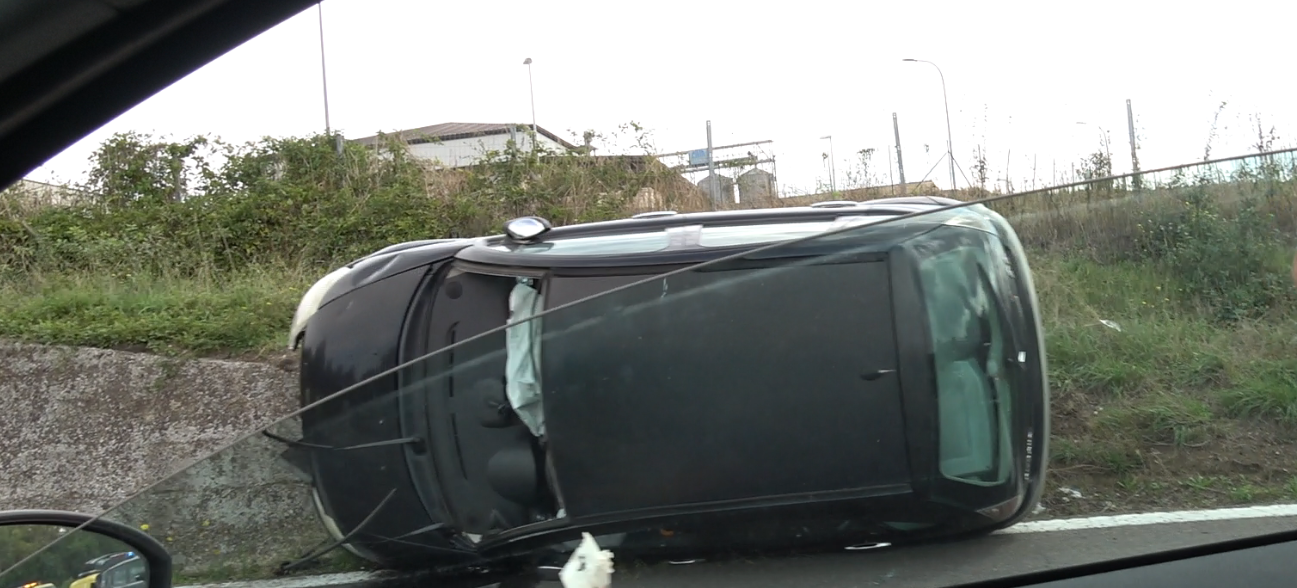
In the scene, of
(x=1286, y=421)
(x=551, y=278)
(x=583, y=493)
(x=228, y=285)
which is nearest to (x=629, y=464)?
(x=583, y=493)

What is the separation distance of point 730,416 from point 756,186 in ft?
32.6

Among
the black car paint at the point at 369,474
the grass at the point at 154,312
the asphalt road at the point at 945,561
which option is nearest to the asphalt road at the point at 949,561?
the asphalt road at the point at 945,561

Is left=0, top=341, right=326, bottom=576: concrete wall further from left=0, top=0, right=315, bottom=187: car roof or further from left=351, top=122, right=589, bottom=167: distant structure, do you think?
left=351, top=122, right=589, bottom=167: distant structure

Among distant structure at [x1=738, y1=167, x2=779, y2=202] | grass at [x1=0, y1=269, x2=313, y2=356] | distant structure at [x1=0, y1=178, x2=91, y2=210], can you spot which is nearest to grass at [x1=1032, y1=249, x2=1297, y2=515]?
grass at [x1=0, y1=269, x2=313, y2=356]

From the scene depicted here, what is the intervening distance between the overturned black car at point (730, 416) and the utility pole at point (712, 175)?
33.1 ft

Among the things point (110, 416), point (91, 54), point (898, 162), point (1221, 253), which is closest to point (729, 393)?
point (1221, 253)

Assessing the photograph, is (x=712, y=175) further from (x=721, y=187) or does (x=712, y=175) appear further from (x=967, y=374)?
(x=967, y=374)

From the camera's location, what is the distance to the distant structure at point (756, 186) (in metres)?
11.0

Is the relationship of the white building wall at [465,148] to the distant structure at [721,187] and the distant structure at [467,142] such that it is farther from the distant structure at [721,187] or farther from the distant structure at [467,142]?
the distant structure at [721,187]

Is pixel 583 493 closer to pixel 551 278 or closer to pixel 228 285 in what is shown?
pixel 551 278

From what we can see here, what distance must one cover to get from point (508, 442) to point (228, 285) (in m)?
7.91

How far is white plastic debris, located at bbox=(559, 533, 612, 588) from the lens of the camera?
5.15ft

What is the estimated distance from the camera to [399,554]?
5.43 ft

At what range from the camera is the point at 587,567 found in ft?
5.18
